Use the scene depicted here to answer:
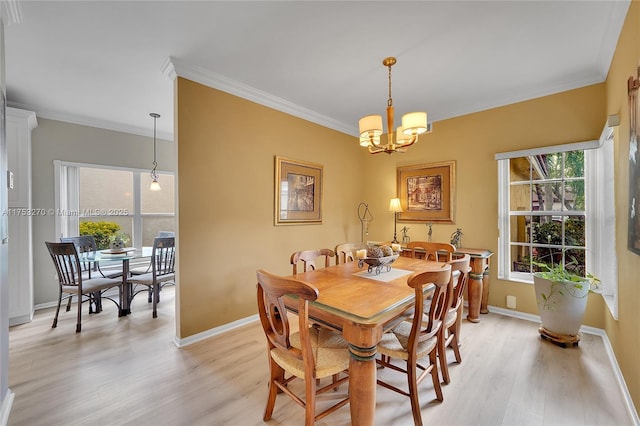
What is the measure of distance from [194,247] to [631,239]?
332cm

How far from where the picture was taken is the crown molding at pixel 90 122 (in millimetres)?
3491

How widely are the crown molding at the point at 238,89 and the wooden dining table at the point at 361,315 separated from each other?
88.2 inches

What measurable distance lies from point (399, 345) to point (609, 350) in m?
2.18

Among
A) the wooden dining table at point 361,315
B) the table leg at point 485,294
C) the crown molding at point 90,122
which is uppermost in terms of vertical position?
the crown molding at point 90,122

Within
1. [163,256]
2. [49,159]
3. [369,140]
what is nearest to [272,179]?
[369,140]

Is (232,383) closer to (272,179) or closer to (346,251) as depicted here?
(346,251)

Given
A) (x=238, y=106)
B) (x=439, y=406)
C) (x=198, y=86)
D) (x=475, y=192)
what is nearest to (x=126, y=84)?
(x=198, y=86)

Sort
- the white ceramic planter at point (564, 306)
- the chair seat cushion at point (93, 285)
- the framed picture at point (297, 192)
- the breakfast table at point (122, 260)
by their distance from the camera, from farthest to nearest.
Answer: the framed picture at point (297, 192), the breakfast table at point (122, 260), the chair seat cushion at point (93, 285), the white ceramic planter at point (564, 306)

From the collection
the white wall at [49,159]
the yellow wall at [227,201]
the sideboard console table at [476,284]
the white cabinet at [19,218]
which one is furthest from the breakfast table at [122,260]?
the sideboard console table at [476,284]

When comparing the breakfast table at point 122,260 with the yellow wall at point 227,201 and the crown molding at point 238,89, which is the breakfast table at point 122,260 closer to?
the yellow wall at point 227,201

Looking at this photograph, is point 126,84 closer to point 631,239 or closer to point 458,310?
point 458,310

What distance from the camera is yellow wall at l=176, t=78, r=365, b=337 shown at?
8.54 feet

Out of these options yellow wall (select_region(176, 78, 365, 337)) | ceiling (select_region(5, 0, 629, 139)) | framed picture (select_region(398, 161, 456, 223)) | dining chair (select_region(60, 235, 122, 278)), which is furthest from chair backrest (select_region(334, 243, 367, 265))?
dining chair (select_region(60, 235, 122, 278))

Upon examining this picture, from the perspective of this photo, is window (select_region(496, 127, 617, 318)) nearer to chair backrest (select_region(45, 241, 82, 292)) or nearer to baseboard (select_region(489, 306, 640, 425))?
baseboard (select_region(489, 306, 640, 425))
